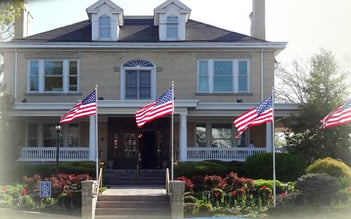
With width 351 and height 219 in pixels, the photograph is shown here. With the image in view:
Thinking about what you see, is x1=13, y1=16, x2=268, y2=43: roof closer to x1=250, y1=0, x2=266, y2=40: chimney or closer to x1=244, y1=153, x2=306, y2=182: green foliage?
x1=250, y1=0, x2=266, y2=40: chimney

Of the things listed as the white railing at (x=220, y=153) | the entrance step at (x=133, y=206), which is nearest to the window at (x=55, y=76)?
the white railing at (x=220, y=153)

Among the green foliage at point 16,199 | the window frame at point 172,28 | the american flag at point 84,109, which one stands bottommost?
the green foliage at point 16,199

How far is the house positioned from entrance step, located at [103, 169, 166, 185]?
1686 millimetres

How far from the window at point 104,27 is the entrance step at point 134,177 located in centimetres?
718

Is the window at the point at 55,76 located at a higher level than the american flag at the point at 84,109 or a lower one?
higher

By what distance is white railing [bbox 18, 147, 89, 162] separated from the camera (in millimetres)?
28281

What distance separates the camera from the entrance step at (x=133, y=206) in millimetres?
18688

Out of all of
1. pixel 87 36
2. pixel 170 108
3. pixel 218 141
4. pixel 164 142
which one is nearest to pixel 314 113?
pixel 218 141

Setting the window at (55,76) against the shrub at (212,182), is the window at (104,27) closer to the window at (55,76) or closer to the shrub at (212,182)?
the window at (55,76)

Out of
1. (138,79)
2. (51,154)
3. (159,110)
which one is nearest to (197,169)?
(159,110)

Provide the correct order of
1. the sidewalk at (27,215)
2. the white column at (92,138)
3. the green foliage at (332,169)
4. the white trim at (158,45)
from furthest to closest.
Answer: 1. the white trim at (158,45)
2. the white column at (92,138)
3. the green foliage at (332,169)
4. the sidewalk at (27,215)

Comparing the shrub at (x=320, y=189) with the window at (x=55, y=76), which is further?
the window at (x=55, y=76)

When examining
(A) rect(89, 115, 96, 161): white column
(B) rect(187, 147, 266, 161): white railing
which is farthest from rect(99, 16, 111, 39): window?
(B) rect(187, 147, 266, 161): white railing

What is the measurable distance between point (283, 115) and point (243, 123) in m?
9.69
